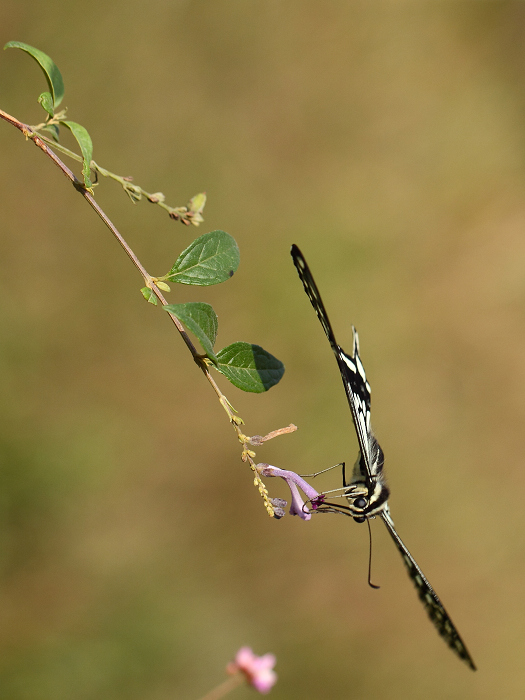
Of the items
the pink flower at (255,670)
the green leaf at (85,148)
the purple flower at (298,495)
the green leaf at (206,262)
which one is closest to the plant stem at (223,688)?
the pink flower at (255,670)

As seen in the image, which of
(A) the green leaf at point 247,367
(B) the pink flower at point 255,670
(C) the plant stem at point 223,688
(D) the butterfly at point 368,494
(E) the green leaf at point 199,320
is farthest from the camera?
(D) the butterfly at point 368,494

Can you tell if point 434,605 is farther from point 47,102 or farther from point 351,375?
point 47,102

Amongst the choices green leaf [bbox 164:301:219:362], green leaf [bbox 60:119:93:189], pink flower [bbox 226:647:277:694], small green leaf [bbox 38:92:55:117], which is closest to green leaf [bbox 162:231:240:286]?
green leaf [bbox 164:301:219:362]

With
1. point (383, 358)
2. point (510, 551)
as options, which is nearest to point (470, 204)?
point (383, 358)

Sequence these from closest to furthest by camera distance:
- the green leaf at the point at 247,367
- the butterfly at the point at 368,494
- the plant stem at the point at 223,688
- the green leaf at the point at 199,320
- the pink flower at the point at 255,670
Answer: the plant stem at the point at 223,688
the pink flower at the point at 255,670
the green leaf at the point at 199,320
the green leaf at the point at 247,367
the butterfly at the point at 368,494

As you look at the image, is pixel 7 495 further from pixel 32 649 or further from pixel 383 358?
pixel 383 358

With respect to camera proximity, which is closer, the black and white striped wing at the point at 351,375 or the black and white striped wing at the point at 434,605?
the black and white striped wing at the point at 351,375

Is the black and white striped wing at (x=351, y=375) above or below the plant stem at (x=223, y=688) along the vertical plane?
above

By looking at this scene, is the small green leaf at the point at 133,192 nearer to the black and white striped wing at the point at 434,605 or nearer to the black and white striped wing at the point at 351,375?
the black and white striped wing at the point at 351,375

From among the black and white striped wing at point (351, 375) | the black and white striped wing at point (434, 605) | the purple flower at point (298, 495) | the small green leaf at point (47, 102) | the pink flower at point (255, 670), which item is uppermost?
the small green leaf at point (47, 102)
